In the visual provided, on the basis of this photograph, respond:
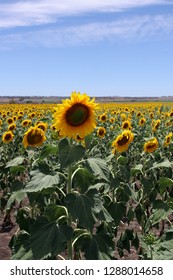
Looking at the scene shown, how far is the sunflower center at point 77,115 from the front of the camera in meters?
3.76

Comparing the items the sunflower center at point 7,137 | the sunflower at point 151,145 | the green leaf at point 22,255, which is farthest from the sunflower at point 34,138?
the sunflower center at point 7,137

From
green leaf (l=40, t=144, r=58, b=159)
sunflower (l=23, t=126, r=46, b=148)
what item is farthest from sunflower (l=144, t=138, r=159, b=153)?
green leaf (l=40, t=144, r=58, b=159)

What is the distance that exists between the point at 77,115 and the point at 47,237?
3.66 feet

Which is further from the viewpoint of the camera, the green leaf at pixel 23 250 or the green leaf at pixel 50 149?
the green leaf at pixel 50 149

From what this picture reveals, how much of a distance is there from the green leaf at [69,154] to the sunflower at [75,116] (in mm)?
185

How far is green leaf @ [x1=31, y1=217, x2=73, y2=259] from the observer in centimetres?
324

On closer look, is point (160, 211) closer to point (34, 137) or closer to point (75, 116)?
point (75, 116)

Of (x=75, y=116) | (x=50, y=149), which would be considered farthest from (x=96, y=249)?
(x=75, y=116)

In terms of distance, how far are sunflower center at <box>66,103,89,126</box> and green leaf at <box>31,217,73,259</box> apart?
0.90 metres

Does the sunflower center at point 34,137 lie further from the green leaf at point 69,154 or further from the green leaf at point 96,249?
the green leaf at point 96,249

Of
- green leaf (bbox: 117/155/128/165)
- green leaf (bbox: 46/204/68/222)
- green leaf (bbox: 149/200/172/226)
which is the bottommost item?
green leaf (bbox: 149/200/172/226)

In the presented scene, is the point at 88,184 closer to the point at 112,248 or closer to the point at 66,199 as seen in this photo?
the point at 66,199

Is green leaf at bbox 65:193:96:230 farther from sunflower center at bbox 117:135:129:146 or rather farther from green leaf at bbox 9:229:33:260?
sunflower center at bbox 117:135:129:146
